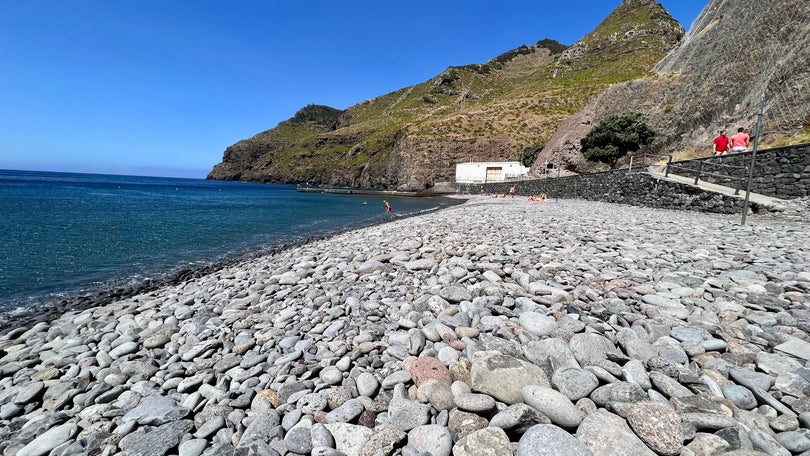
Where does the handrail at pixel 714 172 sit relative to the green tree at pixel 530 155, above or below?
below

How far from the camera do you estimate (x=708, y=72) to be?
28781 millimetres

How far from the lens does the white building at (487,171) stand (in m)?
62.9

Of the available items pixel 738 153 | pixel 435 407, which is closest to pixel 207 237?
pixel 435 407

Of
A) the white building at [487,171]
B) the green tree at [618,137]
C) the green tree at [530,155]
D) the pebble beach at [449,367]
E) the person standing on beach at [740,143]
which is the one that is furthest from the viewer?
the white building at [487,171]

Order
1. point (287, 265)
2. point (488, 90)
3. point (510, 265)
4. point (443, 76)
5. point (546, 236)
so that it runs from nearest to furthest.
A: point (510, 265), point (287, 265), point (546, 236), point (488, 90), point (443, 76)

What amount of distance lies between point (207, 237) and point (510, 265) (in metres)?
16.1

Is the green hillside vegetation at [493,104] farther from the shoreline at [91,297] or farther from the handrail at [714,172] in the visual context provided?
the shoreline at [91,297]

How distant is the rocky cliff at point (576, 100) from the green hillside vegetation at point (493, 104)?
1.42 ft

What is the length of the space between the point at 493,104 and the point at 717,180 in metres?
84.6

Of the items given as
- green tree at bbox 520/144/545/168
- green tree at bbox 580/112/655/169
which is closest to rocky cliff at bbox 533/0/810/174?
green tree at bbox 580/112/655/169

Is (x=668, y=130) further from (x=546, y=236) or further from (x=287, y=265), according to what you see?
(x=287, y=265)

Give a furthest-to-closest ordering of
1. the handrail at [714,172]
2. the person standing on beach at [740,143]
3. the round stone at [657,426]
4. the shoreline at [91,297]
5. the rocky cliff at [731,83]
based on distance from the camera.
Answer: the rocky cliff at [731,83], the person standing on beach at [740,143], the handrail at [714,172], the shoreline at [91,297], the round stone at [657,426]

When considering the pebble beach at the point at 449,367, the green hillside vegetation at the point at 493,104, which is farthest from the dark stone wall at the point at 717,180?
the green hillside vegetation at the point at 493,104

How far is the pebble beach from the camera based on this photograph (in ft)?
7.18
